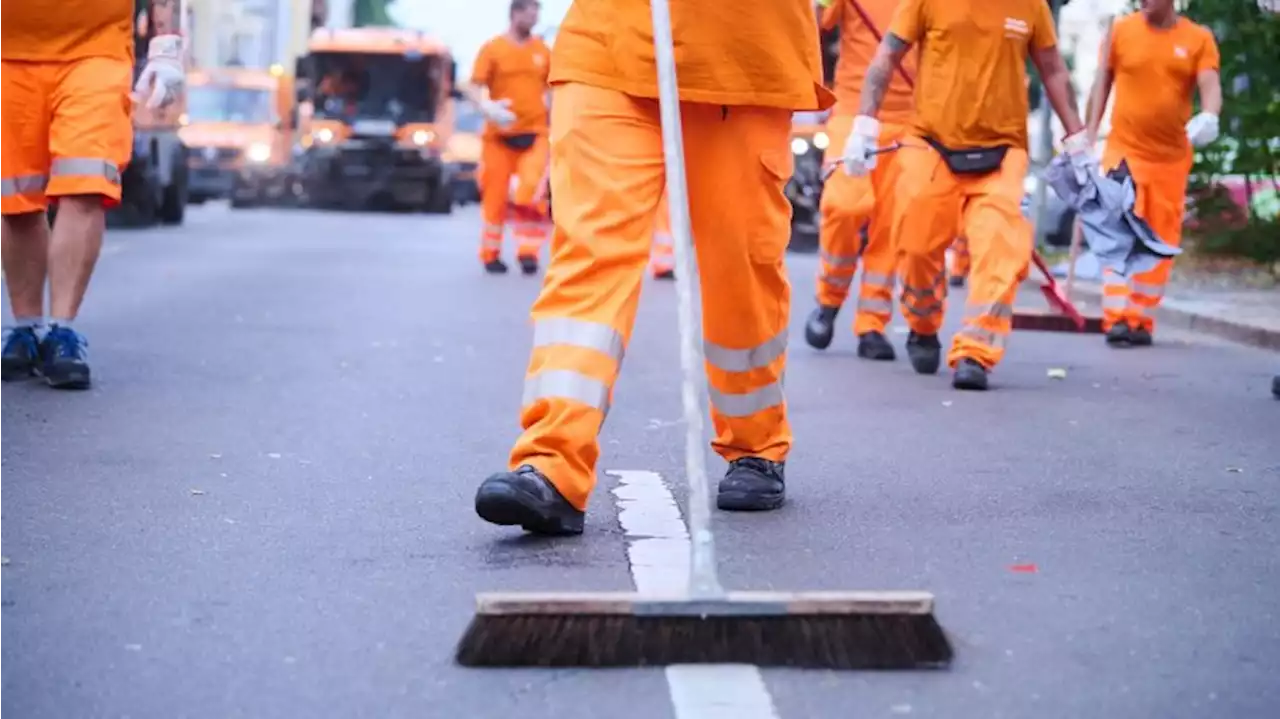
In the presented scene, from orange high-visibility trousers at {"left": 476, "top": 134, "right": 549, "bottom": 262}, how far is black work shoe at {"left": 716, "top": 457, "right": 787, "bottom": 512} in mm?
12587

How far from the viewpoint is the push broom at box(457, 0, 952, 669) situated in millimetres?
Result: 3971

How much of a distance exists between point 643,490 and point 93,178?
290cm

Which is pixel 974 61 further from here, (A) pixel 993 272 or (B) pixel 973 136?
(A) pixel 993 272

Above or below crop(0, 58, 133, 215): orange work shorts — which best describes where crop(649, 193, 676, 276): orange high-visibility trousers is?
below

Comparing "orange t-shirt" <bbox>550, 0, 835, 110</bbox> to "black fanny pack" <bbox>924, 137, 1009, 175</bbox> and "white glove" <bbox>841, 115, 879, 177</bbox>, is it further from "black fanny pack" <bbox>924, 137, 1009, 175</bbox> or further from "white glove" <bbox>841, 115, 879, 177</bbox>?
"black fanny pack" <bbox>924, 137, 1009, 175</bbox>

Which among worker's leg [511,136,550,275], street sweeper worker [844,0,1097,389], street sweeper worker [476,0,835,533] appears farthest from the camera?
worker's leg [511,136,550,275]

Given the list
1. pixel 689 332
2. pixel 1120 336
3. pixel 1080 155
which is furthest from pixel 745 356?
pixel 1120 336

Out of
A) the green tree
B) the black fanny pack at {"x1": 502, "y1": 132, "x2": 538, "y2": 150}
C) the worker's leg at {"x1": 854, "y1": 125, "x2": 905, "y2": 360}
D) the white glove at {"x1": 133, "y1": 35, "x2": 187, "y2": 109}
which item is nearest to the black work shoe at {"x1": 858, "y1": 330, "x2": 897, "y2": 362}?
the worker's leg at {"x1": 854, "y1": 125, "x2": 905, "y2": 360}

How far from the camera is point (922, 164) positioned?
9734 millimetres

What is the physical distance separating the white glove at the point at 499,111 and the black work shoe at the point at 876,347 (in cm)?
801

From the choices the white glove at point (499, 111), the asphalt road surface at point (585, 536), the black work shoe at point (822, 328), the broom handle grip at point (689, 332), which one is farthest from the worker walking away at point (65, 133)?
the white glove at point (499, 111)

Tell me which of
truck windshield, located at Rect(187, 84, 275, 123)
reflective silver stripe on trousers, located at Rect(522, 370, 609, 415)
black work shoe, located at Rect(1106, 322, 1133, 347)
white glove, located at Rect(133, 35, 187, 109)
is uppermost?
reflective silver stripe on trousers, located at Rect(522, 370, 609, 415)

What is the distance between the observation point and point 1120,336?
12.3 m

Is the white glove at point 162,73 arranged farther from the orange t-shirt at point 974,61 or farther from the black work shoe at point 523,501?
the black work shoe at point 523,501
